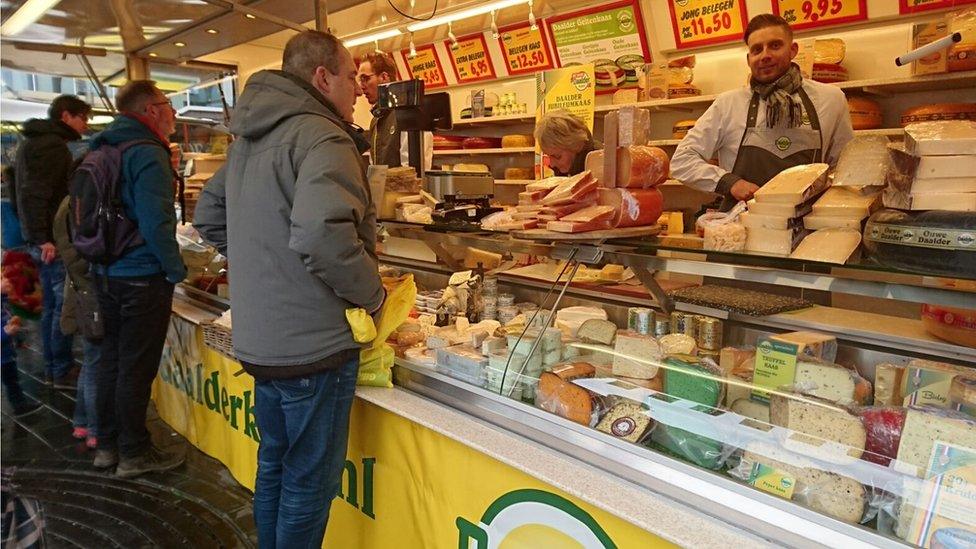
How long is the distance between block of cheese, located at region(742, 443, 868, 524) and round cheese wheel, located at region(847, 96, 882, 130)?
11.8 ft

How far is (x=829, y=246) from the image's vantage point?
5.26 ft

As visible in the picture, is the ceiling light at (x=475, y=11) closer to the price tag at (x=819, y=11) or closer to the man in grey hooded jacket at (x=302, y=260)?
the price tag at (x=819, y=11)

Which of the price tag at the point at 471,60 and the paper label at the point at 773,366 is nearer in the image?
the paper label at the point at 773,366

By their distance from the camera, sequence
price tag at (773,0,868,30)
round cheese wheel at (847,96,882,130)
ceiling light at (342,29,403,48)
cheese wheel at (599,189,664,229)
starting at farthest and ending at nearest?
ceiling light at (342,29,403,48)
price tag at (773,0,868,30)
round cheese wheel at (847,96,882,130)
cheese wheel at (599,189,664,229)

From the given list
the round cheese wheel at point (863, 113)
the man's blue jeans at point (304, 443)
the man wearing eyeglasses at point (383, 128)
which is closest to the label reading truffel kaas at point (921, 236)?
the man's blue jeans at point (304, 443)

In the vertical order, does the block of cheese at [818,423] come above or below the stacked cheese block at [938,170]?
below

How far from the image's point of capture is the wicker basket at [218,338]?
3.24 meters

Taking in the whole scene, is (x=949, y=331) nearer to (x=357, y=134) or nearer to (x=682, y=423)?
(x=682, y=423)

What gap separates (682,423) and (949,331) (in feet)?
2.84

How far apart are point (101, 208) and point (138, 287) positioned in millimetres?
A: 454

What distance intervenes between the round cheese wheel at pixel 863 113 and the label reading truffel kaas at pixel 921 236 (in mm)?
3339

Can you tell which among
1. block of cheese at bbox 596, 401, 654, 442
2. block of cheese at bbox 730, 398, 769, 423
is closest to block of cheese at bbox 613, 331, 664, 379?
block of cheese at bbox 596, 401, 654, 442

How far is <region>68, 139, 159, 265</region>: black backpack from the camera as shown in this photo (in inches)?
129

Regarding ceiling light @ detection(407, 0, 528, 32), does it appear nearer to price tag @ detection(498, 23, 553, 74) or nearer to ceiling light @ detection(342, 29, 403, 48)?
ceiling light @ detection(342, 29, 403, 48)
